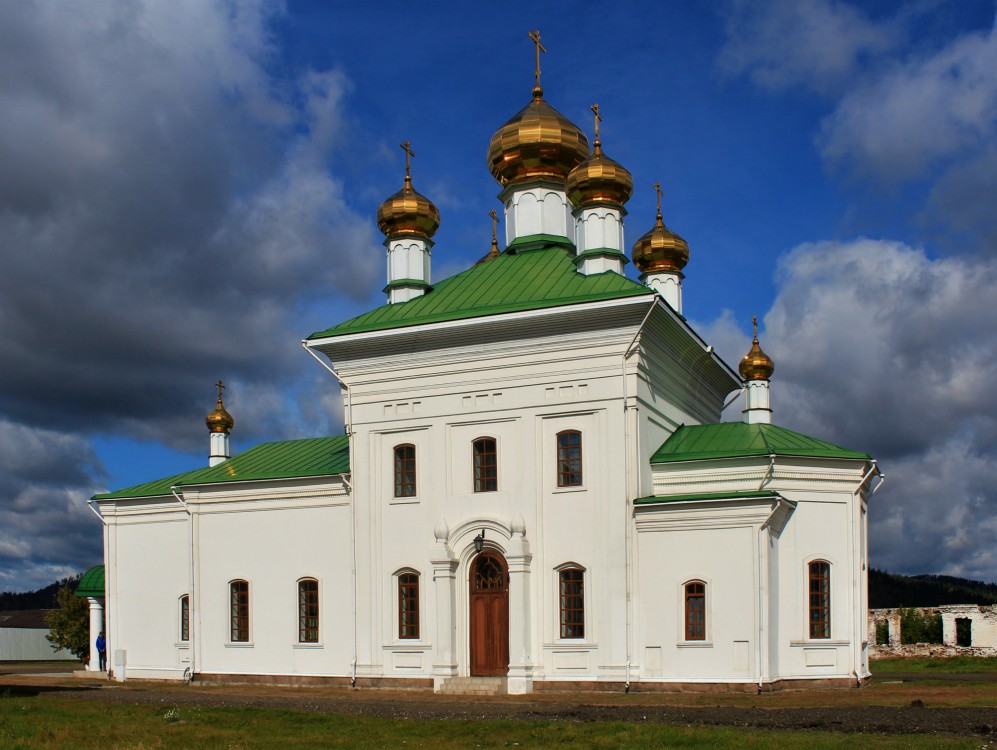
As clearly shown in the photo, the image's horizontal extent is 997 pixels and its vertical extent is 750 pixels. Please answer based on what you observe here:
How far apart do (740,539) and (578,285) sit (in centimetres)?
599

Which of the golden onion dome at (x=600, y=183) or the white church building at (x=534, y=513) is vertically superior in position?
the golden onion dome at (x=600, y=183)

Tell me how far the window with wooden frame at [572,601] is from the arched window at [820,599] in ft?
14.6

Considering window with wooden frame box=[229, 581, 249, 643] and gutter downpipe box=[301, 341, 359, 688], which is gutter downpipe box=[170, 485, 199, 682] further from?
gutter downpipe box=[301, 341, 359, 688]

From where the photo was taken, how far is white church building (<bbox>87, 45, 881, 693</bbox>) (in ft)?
68.7

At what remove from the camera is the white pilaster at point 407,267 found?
998 inches

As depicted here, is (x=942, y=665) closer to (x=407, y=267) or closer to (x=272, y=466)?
(x=407, y=267)

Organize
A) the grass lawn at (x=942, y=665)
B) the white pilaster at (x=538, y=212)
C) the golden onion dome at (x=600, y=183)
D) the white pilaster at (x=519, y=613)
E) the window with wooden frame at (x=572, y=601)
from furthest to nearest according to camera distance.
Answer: the grass lawn at (x=942, y=665), the white pilaster at (x=538, y=212), the golden onion dome at (x=600, y=183), the window with wooden frame at (x=572, y=601), the white pilaster at (x=519, y=613)

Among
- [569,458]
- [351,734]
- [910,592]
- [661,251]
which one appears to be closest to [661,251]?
[661,251]

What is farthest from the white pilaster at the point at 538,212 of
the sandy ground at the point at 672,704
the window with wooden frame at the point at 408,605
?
the sandy ground at the point at 672,704

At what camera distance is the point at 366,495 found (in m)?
23.7

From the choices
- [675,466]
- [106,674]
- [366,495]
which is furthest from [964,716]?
[106,674]

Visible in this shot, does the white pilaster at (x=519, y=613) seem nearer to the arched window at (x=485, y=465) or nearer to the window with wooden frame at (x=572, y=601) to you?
the window with wooden frame at (x=572, y=601)

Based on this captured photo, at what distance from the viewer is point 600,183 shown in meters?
24.1

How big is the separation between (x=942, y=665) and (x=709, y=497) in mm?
12080
